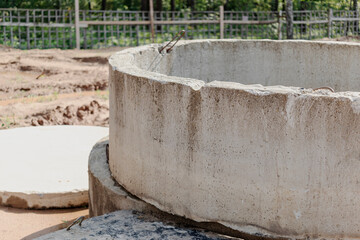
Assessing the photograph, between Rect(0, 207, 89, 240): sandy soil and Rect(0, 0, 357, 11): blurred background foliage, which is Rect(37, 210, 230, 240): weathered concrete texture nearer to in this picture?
Rect(0, 207, 89, 240): sandy soil

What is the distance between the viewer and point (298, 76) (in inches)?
233

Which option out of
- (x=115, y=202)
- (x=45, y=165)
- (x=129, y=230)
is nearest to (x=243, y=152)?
(x=129, y=230)

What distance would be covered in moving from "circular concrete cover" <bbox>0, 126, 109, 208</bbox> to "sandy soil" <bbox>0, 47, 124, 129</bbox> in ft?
3.64

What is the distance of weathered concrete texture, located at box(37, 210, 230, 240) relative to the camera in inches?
124

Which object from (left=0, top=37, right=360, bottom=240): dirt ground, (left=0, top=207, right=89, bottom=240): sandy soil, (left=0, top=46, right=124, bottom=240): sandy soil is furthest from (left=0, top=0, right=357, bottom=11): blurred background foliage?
(left=0, top=207, right=89, bottom=240): sandy soil

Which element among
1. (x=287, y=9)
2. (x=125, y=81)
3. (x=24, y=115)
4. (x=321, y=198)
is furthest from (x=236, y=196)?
(x=287, y=9)

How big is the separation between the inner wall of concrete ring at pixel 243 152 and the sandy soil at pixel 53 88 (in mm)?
4197

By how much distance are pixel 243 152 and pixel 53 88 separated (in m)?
Answer: 7.52

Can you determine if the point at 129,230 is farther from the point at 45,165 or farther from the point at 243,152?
the point at 45,165

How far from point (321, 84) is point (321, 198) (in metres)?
3.16

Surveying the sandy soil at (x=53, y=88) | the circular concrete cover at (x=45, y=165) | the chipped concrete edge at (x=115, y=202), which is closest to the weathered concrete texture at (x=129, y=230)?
the chipped concrete edge at (x=115, y=202)

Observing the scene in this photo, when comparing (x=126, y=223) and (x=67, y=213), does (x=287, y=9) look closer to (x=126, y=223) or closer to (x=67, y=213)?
(x=67, y=213)

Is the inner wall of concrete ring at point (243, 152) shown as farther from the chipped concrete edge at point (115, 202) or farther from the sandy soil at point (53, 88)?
the sandy soil at point (53, 88)

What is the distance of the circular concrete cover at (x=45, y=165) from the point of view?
4.71 meters
